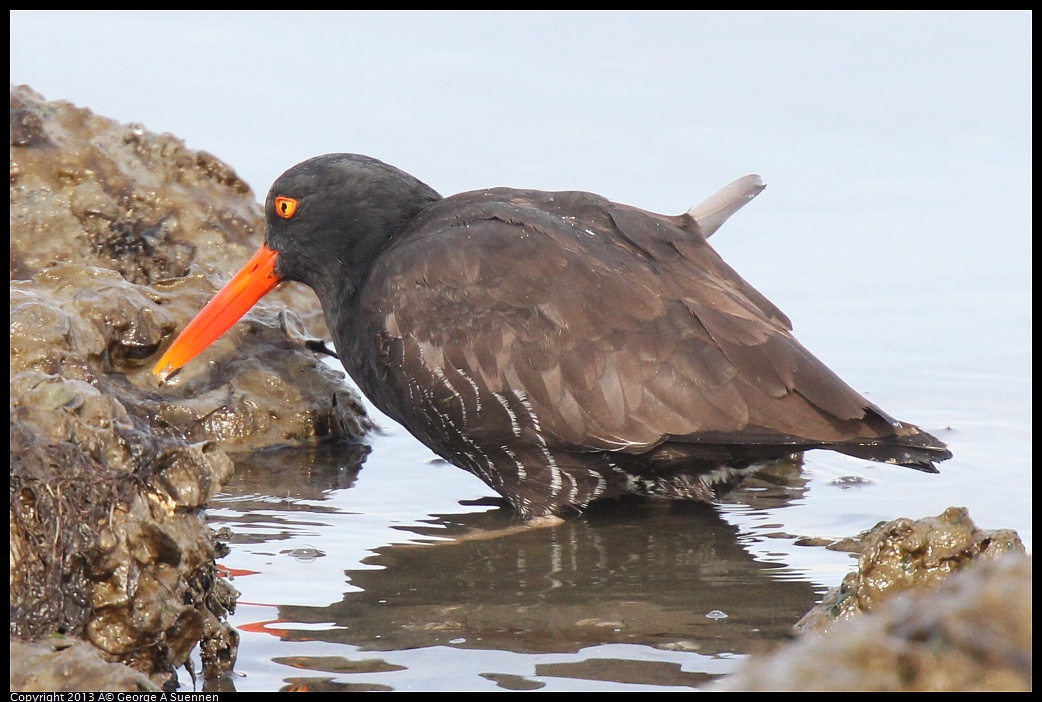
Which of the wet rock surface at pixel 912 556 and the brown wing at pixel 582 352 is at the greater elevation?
the brown wing at pixel 582 352

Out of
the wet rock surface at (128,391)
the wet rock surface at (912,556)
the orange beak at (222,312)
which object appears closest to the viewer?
the wet rock surface at (128,391)

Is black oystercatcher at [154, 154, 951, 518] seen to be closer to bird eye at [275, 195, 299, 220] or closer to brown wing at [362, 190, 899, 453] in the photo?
brown wing at [362, 190, 899, 453]

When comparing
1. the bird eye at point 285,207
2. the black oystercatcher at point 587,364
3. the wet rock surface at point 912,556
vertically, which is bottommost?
the wet rock surface at point 912,556

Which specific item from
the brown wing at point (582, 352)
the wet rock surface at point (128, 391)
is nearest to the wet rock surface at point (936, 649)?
the wet rock surface at point (128, 391)

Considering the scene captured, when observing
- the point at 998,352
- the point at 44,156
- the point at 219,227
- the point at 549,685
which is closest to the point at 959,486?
the point at 998,352

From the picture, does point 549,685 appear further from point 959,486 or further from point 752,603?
point 959,486

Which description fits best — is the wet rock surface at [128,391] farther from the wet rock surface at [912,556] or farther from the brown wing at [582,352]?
the wet rock surface at [912,556]

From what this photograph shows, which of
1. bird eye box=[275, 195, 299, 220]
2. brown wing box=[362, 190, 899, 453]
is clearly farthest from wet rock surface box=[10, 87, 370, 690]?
brown wing box=[362, 190, 899, 453]

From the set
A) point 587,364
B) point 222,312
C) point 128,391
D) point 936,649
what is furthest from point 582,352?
point 936,649
